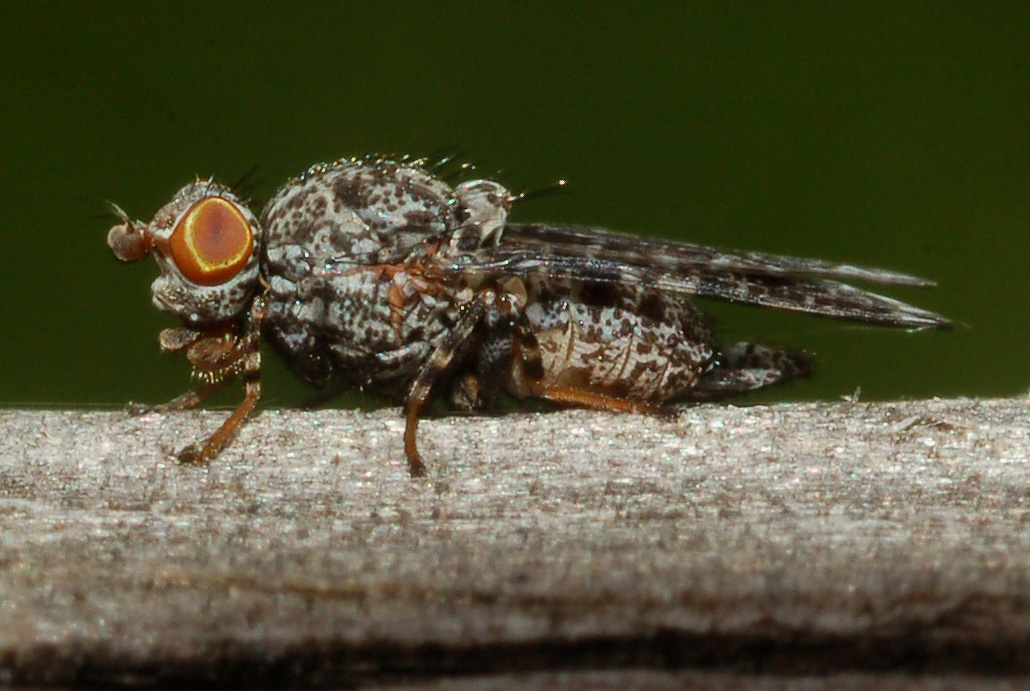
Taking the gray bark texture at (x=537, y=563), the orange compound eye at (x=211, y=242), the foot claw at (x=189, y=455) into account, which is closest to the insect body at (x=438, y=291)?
the orange compound eye at (x=211, y=242)

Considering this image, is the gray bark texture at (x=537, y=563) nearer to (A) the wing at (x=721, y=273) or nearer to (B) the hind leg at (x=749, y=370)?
(A) the wing at (x=721, y=273)

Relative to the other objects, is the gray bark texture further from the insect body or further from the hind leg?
the hind leg

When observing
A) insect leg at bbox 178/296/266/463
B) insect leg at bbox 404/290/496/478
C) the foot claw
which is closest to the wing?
insect leg at bbox 404/290/496/478

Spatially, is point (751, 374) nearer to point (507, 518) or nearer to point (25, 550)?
point (507, 518)

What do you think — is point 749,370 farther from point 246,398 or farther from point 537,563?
point 537,563

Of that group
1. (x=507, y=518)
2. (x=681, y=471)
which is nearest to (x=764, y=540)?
(x=681, y=471)

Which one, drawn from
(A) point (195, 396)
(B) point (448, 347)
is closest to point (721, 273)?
(B) point (448, 347)

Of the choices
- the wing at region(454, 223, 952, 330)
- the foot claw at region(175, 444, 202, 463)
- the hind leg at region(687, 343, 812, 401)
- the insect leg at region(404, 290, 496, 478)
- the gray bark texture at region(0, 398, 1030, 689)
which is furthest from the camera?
the hind leg at region(687, 343, 812, 401)
